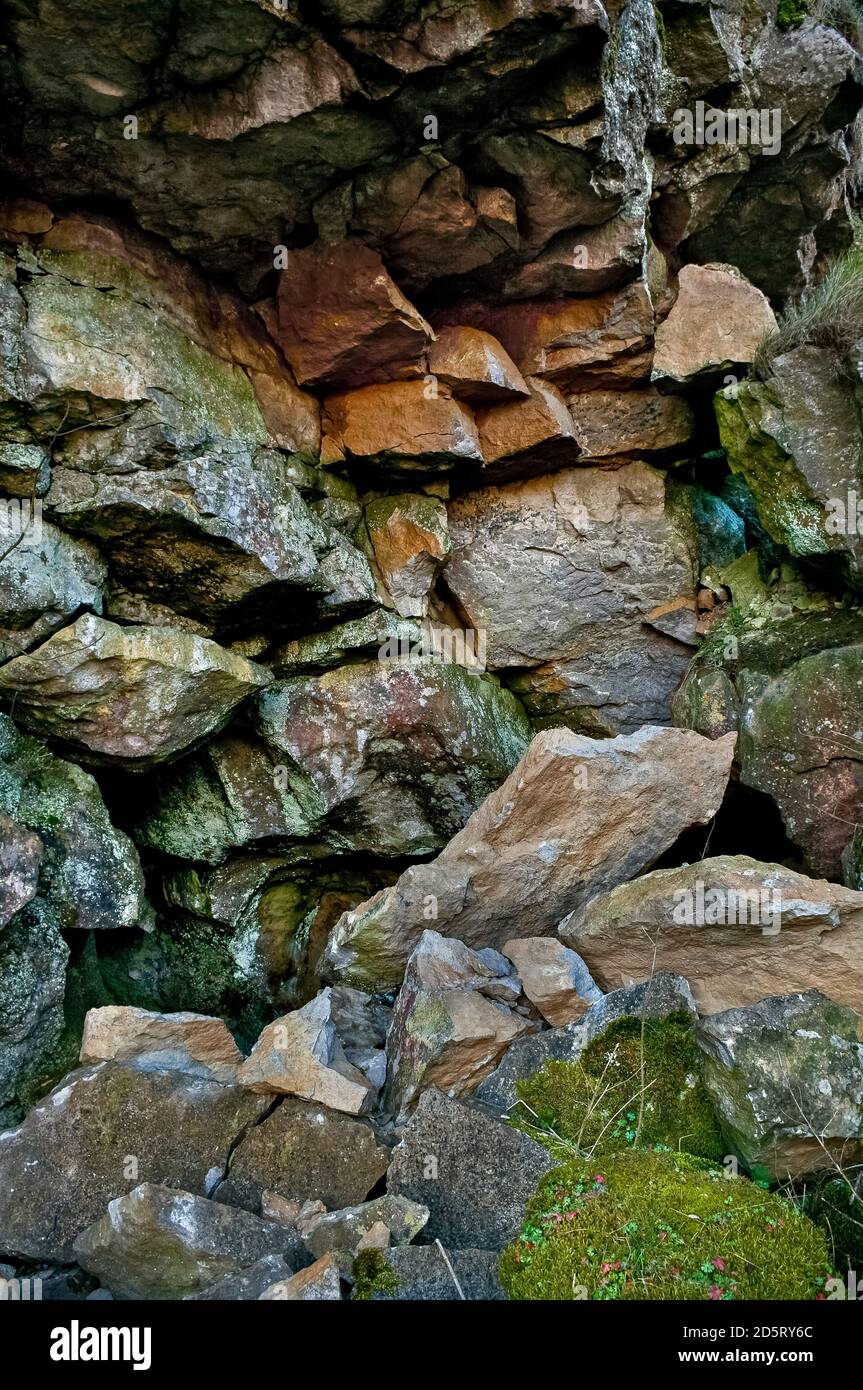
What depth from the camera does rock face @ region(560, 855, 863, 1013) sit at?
19.8 ft

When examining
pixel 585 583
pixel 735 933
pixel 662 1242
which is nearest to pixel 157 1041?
pixel 662 1242

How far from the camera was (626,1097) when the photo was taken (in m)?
5.36

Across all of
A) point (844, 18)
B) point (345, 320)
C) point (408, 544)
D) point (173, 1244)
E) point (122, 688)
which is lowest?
point (173, 1244)

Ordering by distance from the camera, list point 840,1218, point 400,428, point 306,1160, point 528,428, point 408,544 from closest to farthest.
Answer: point 840,1218 → point 306,1160 → point 400,428 → point 528,428 → point 408,544

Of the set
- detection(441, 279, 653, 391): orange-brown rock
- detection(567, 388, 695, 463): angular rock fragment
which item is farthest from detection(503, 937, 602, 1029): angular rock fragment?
detection(441, 279, 653, 391): orange-brown rock

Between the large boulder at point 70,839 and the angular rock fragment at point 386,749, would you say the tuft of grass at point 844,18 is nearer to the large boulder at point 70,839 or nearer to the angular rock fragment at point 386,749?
the angular rock fragment at point 386,749

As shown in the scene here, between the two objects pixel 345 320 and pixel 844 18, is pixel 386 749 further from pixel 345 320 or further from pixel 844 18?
pixel 844 18

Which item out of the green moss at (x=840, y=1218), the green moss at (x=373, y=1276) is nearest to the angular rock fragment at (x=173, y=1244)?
the green moss at (x=373, y=1276)

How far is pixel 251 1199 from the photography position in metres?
5.41

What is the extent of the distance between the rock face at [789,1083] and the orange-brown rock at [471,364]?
595 cm

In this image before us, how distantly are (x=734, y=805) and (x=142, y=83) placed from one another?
6.83 m

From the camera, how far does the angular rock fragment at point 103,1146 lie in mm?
5410

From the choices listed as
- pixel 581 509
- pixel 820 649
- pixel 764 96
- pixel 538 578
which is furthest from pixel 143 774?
pixel 764 96

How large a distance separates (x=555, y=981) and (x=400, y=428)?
5158 mm
